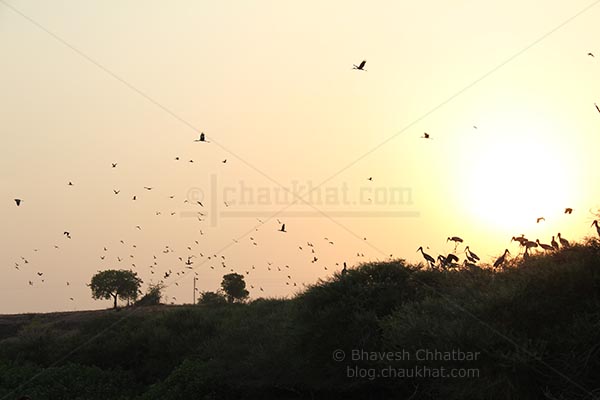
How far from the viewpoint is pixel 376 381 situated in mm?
26562

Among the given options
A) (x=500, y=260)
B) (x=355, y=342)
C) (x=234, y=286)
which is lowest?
(x=355, y=342)

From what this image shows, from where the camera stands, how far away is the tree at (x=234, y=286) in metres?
103

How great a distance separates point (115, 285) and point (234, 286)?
18997 millimetres

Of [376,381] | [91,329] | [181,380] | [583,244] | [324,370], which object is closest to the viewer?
[583,244]

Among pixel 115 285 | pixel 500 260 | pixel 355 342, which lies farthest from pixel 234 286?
pixel 500 260

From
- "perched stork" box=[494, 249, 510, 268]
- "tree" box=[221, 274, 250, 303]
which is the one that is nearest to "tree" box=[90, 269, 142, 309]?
"tree" box=[221, 274, 250, 303]

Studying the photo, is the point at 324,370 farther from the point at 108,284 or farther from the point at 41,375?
the point at 108,284

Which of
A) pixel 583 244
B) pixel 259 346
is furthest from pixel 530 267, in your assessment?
pixel 259 346

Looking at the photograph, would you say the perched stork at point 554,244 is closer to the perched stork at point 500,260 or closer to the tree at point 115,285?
the perched stork at point 500,260

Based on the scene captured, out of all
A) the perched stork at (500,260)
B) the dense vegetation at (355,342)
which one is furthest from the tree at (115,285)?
the perched stork at (500,260)

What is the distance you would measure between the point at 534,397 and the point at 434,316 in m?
4.91

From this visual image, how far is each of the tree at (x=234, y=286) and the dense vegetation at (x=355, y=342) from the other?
154 ft

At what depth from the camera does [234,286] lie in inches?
4067

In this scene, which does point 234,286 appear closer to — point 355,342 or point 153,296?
point 153,296
